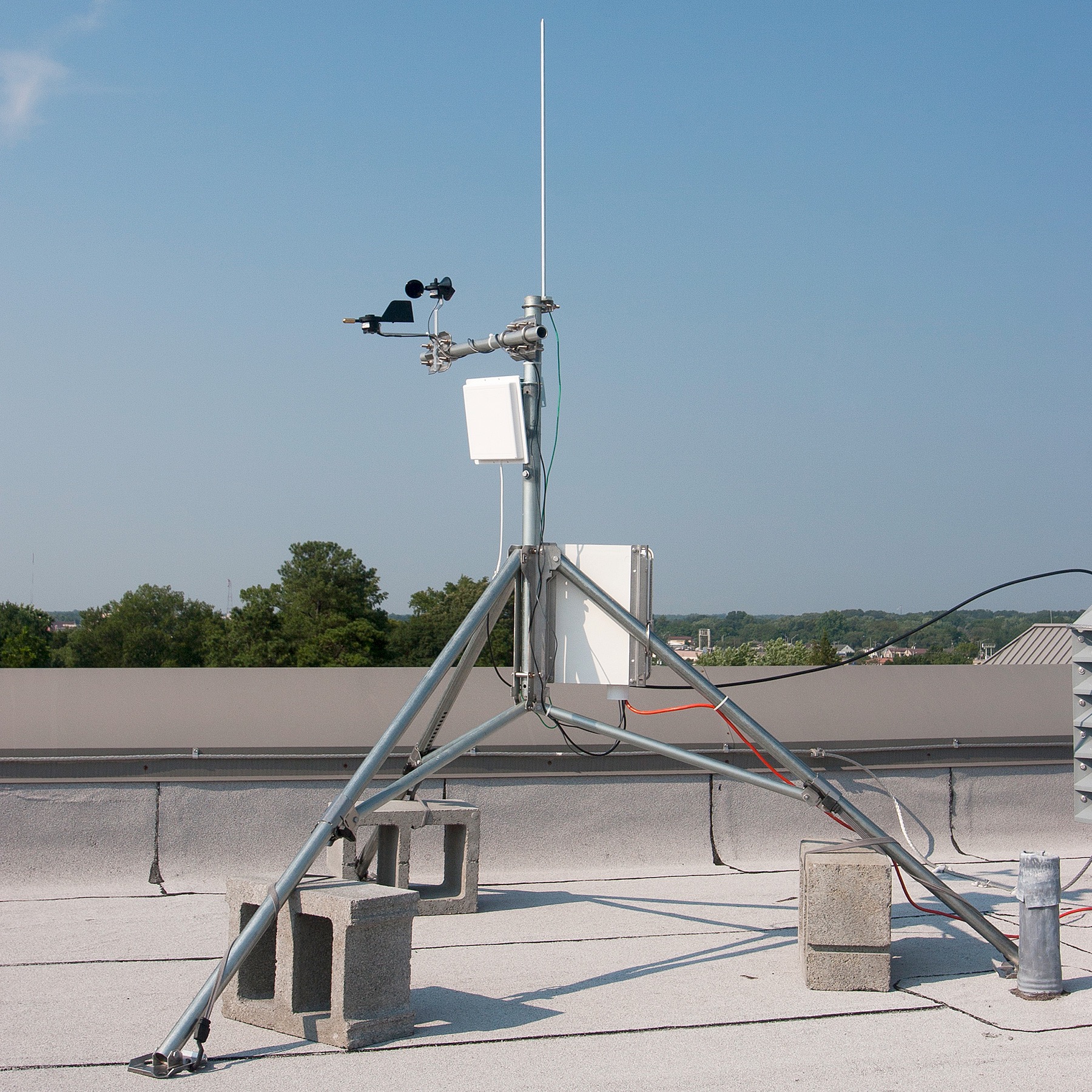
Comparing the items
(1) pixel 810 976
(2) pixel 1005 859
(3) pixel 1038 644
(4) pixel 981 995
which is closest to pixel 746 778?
(1) pixel 810 976

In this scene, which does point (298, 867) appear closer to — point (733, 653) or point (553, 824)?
point (553, 824)

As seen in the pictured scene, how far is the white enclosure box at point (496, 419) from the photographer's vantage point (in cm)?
580

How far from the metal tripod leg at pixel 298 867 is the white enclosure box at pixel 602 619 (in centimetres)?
37

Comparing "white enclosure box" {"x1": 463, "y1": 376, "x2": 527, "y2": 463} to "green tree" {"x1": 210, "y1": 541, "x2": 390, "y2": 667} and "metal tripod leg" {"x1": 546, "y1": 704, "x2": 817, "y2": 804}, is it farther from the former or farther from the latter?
"green tree" {"x1": 210, "y1": 541, "x2": 390, "y2": 667}

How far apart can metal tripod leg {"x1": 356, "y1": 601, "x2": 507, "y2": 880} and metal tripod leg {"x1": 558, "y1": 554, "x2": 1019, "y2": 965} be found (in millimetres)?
619

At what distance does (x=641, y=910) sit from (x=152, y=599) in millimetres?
88687

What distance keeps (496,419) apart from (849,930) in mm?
2902

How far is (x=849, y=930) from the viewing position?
5340mm

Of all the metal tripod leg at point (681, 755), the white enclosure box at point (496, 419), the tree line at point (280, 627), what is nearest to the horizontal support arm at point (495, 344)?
the white enclosure box at point (496, 419)

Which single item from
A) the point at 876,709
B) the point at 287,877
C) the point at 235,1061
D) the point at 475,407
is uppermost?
the point at 475,407

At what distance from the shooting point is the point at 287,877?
4.62 metres

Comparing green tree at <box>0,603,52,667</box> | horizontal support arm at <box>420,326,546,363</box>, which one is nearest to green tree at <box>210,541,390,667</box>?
green tree at <box>0,603,52,667</box>

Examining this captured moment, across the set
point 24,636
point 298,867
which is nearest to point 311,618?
point 24,636

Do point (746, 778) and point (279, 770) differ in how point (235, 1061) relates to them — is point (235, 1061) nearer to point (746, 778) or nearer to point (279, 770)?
point (746, 778)
